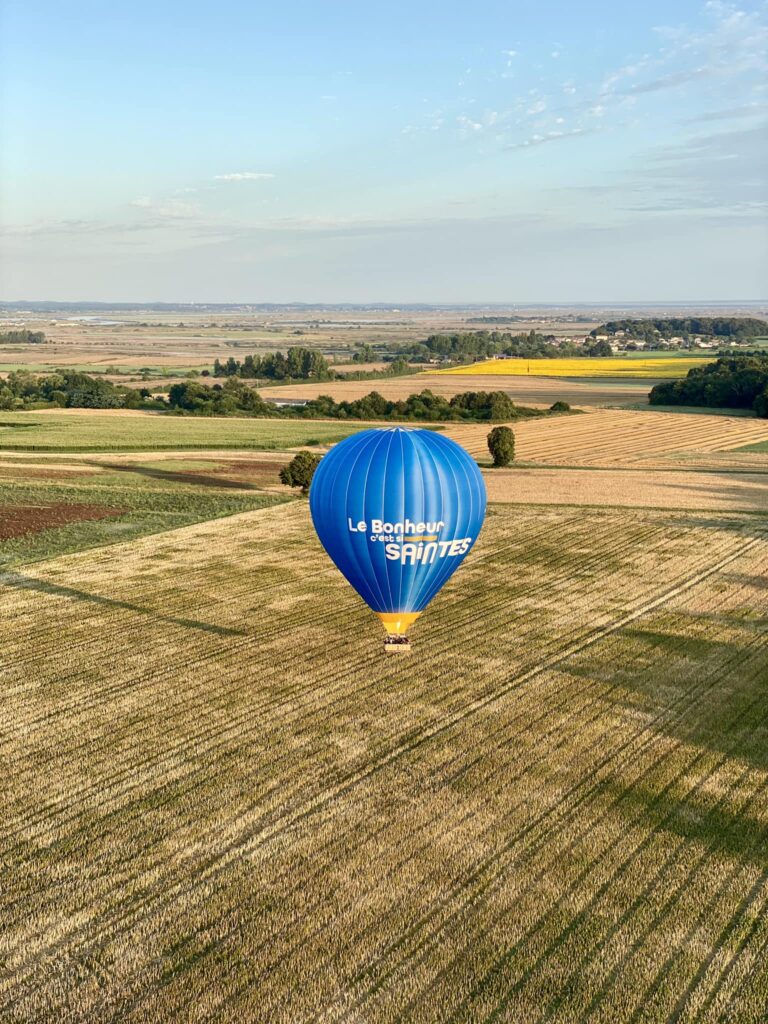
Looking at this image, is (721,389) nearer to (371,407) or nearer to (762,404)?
(762,404)

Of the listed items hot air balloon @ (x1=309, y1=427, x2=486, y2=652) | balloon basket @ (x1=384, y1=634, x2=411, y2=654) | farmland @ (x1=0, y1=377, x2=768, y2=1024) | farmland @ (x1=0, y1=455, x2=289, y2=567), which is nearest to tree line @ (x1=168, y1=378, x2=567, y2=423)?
farmland @ (x1=0, y1=455, x2=289, y2=567)

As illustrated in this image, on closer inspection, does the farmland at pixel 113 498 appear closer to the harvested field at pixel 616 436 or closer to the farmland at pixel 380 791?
the farmland at pixel 380 791

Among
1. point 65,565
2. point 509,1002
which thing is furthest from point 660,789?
point 65,565

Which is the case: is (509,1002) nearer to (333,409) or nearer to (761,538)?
(761,538)

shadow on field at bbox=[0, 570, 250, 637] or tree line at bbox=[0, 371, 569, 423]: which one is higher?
tree line at bbox=[0, 371, 569, 423]

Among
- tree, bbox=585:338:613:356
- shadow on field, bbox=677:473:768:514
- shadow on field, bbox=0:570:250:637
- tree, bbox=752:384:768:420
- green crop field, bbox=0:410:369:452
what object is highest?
tree, bbox=585:338:613:356

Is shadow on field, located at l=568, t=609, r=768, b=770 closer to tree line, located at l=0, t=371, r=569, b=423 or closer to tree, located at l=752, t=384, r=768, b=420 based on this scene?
tree line, located at l=0, t=371, r=569, b=423
